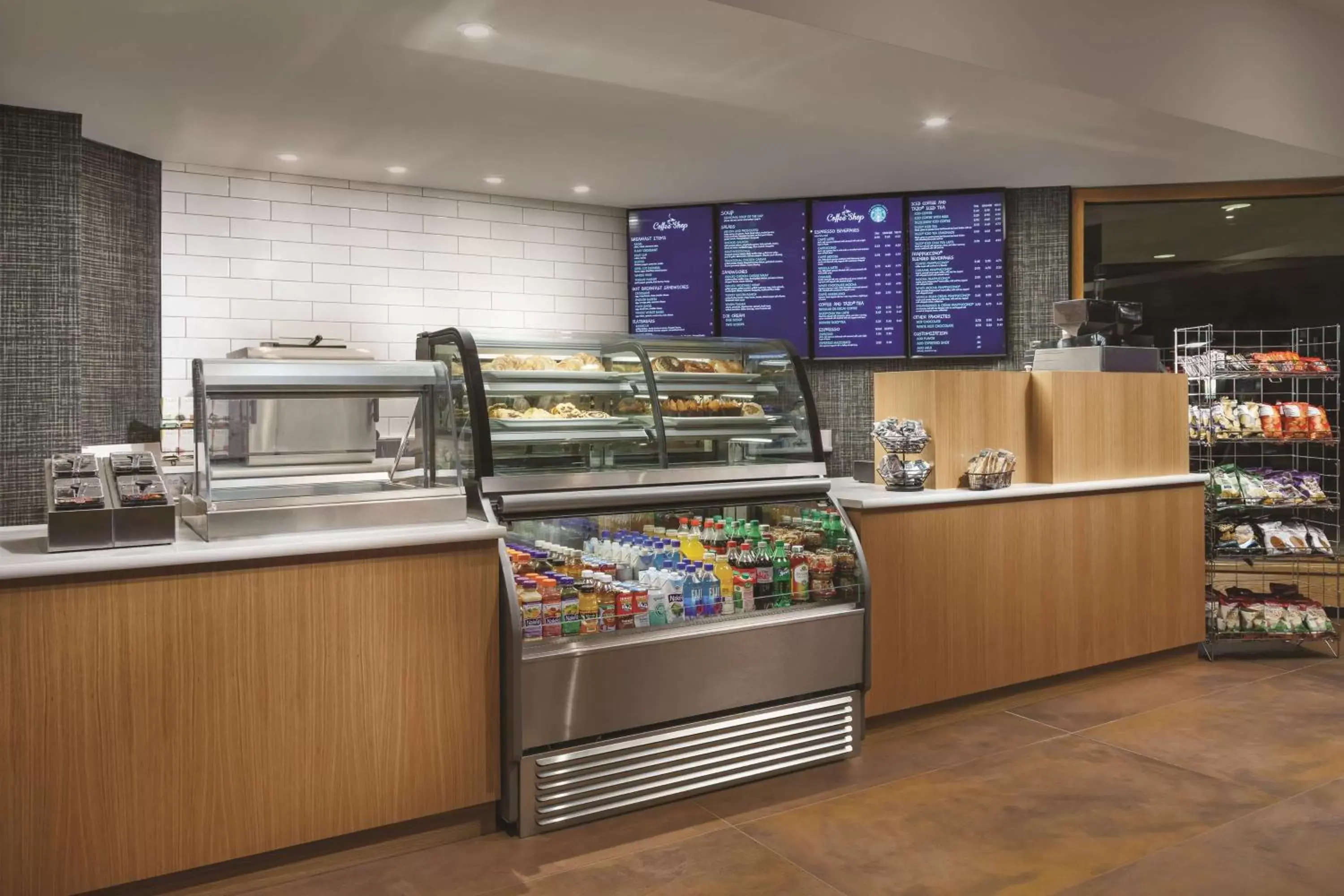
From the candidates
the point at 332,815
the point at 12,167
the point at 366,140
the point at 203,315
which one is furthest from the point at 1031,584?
the point at 12,167

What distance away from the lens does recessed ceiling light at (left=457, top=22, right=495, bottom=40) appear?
3.27m

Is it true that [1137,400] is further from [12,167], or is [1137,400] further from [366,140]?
[12,167]

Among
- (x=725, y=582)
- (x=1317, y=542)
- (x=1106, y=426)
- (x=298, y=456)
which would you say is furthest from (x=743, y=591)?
(x=1317, y=542)

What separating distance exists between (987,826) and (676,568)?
127 centimetres

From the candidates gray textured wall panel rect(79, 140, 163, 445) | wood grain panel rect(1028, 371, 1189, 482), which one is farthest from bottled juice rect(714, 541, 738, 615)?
gray textured wall panel rect(79, 140, 163, 445)

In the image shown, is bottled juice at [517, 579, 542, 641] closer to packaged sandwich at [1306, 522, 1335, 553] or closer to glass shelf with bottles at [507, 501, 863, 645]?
glass shelf with bottles at [507, 501, 863, 645]

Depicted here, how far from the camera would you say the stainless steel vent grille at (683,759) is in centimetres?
289

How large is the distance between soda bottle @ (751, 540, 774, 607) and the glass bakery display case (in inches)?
44.0

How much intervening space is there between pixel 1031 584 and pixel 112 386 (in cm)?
447

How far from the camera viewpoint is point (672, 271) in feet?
20.3

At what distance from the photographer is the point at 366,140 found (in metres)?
4.67

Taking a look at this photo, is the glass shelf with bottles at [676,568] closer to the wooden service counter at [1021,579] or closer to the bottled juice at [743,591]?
the bottled juice at [743,591]

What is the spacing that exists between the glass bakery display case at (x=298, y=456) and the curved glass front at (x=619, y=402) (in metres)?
0.13

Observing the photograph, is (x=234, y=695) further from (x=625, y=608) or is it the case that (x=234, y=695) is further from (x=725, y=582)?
(x=725, y=582)
